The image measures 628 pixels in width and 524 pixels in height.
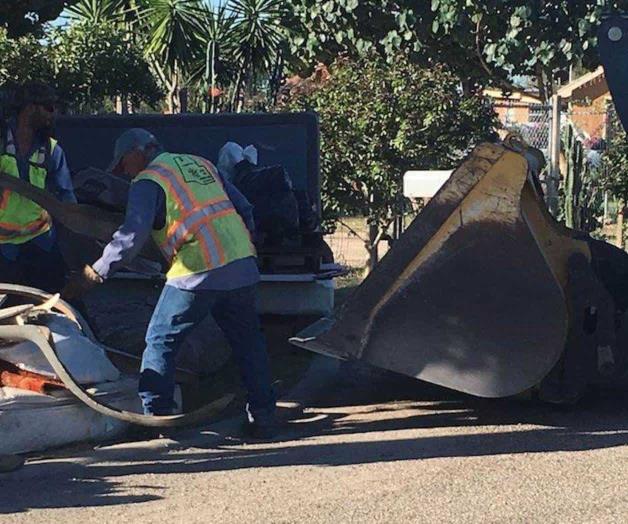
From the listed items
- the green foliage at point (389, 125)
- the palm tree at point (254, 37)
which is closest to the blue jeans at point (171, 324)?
the green foliage at point (389, 125)

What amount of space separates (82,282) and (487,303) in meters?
2.03

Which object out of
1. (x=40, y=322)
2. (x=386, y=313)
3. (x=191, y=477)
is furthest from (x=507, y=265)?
(x=40, y=322)

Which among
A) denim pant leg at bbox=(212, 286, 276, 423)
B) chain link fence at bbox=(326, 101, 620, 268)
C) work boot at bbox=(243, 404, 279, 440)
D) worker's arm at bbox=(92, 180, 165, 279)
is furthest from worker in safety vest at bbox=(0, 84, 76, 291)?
chain link fence at bbox=(326, 101, 620, 268)

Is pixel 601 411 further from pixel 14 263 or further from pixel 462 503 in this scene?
pixel 14 263

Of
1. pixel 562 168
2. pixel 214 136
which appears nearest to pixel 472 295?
pixel 214 136

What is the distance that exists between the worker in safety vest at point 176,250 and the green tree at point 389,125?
16.3ft

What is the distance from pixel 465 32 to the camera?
40.0 ft

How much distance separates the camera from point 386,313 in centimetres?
612

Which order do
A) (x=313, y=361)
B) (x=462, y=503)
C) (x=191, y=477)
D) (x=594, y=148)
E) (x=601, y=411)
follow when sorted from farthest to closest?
(x=594, y=148), (x=313, y=361), (x=601, y=411), (x=191, y=477), (x=462, y=503)

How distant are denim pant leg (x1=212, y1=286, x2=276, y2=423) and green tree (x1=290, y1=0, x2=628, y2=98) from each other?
20.7ft

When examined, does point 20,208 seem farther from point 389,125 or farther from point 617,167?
point 617,167

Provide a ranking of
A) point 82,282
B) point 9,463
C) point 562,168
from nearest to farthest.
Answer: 1. point 9,463
2. point 82,282
3. point 562,168

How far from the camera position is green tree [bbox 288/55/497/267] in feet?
35.2

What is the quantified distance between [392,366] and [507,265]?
0.78 meters
